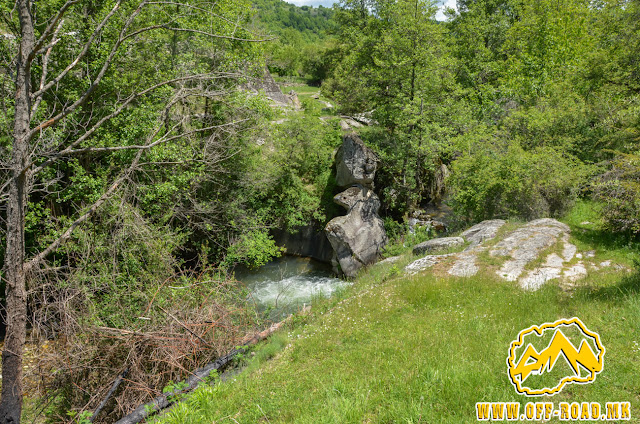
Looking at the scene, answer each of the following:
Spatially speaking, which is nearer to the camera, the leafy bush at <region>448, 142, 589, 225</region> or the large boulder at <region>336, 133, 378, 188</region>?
the leafy bush at <region>448, 142, 589, 225</region>

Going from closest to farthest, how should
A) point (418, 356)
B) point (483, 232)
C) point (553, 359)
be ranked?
point (553, 359)
point (418, 356)
point (483, 232)

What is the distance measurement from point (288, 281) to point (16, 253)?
939 cm

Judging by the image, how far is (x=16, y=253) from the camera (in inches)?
192

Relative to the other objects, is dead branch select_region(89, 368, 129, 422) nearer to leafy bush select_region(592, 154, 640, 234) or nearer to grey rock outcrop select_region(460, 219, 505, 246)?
grey rock outcrop select_region(460, 219, 505, 246)

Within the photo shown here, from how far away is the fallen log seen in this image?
489 centimetres

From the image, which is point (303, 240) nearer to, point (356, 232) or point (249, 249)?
point (356, 232)

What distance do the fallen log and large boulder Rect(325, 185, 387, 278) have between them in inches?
258

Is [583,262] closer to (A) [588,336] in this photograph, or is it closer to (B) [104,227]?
(A) [588,336]

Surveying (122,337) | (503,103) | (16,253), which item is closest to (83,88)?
(16,253)

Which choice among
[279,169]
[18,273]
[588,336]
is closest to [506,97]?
[279,169]

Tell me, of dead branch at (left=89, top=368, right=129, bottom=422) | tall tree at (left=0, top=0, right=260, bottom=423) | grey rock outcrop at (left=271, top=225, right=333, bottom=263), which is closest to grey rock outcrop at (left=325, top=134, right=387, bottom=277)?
grey rock outcrop at (left=271, top=225, right=333, bottom=263)

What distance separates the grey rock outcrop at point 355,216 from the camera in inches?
538

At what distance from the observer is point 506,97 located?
18953 millimetres

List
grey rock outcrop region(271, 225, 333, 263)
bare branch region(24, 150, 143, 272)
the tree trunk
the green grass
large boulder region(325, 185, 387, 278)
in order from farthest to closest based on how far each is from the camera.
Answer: grey rock outcrop region(271, 225, 333, 263) < large boulder region(325, 185, 387, 278) < bare branch region(24, 150, 143, 272) < the tree trunk < the green grass
